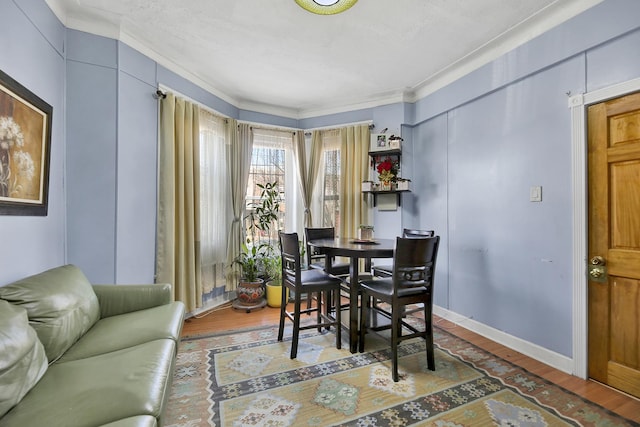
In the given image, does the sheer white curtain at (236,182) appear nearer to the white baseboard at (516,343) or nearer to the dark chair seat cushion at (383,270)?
the dark chair seat cushion at (383,270)

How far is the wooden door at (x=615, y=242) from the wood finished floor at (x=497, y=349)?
11cm

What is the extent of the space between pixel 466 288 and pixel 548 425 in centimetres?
146

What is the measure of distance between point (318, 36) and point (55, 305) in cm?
264

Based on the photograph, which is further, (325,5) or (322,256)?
(322,256)

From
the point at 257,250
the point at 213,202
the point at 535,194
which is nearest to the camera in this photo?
the point at 535,194

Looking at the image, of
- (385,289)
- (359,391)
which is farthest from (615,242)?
(359,391)

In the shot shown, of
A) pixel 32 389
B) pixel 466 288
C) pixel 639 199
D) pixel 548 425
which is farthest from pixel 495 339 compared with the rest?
pixel 32 389

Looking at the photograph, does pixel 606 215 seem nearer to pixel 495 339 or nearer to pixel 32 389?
pixel 495 339

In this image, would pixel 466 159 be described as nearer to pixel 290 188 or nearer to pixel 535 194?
pixel 535 194

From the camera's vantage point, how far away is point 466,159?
9.87 ft

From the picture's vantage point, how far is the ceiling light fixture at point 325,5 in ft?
6.76

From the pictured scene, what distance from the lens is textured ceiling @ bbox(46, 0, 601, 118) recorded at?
2.17 m

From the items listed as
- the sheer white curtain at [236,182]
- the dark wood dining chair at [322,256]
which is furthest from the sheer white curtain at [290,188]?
the dark wood dining chair at [322,256]

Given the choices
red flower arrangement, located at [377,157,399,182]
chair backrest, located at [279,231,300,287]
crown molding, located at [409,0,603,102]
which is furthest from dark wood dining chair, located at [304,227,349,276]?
crown molding, located at [409,0,603,102]
